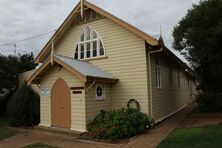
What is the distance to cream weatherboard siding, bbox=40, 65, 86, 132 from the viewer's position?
33.9ft

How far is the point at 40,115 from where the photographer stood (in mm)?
12453

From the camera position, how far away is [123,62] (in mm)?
11938

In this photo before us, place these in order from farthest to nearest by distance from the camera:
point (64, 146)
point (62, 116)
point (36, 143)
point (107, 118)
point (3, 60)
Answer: point (3, 60)
point (62, 116)
point (107, 118)
point (36, 143)
point (64, 146)

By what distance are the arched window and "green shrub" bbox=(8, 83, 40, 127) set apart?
152 inches

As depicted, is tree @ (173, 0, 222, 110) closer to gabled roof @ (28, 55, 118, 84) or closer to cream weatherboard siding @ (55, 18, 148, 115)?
cream weatherboard siding @ (55, 18, 148, 115)

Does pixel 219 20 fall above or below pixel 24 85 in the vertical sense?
above

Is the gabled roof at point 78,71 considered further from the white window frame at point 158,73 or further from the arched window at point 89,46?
the white window frame at point 158,73

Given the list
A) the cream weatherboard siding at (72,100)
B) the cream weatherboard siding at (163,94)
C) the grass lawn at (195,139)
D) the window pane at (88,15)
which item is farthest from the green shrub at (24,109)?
the grass lawn at (195,139)

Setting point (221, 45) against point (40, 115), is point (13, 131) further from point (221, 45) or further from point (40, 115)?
point (221, 45)

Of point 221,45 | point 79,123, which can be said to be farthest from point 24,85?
point 221,45

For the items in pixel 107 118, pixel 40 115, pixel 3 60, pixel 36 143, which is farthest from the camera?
pixel 3 60

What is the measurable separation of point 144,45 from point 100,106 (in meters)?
3.95

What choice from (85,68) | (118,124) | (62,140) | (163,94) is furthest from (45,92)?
(163,94)

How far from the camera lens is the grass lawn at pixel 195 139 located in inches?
273
